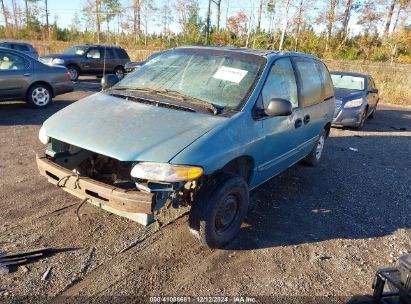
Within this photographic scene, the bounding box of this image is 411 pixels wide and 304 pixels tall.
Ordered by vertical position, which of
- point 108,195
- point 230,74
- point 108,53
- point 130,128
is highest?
point 230,74

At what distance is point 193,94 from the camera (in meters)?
3.54

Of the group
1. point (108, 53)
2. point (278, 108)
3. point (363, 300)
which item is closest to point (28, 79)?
point (278, 108)

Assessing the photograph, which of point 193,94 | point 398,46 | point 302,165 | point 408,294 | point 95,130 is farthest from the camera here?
point 398,46

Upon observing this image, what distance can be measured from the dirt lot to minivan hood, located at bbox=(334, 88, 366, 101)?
4583 mm

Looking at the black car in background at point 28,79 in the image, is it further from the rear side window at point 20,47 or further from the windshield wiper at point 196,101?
the rear side window at point 20,47

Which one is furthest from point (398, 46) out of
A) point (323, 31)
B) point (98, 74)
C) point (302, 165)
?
point (302, 165)

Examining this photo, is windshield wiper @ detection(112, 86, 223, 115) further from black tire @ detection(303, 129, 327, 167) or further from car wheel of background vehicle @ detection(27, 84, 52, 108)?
car wheel of background vehicle @ detection(27, 84, 52, 108)

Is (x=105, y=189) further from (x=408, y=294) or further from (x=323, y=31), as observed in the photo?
(x=323, y=31)

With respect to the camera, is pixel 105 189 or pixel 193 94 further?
pixel 193 94

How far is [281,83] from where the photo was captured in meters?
3.96

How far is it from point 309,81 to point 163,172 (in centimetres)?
298

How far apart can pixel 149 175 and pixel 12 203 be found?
214 cm

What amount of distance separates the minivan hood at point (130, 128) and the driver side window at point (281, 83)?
32.4 inches

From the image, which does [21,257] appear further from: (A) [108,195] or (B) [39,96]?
(B) [39,96]
